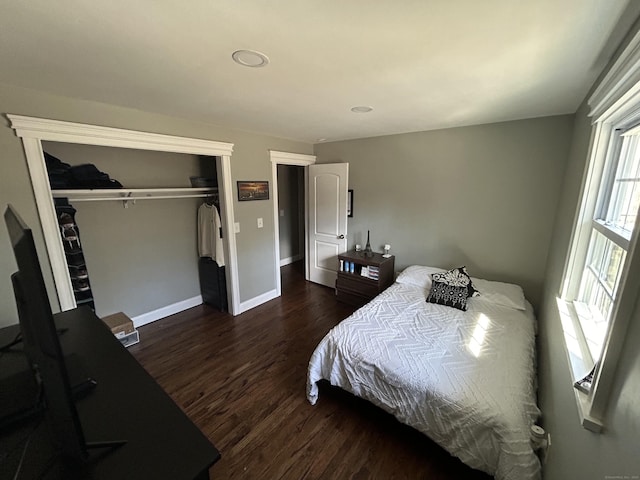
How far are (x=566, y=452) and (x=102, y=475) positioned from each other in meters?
1.65

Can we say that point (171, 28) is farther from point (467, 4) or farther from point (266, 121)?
point (266, 121)

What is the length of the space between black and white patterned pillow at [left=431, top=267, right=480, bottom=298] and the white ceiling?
156 centimetres

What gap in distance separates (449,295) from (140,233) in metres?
3.43

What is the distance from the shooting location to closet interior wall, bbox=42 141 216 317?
2.67 meters

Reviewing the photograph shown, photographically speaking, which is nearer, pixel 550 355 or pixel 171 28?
pixel 171 28

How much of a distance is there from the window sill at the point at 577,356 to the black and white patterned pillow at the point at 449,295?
76 cm

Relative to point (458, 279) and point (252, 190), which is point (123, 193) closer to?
point (252, 190)

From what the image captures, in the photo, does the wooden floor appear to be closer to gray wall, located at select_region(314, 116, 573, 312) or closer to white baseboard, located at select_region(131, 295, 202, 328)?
white baseboard, located at select_region(131, 295, 202, 328)

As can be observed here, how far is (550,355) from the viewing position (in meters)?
1.65

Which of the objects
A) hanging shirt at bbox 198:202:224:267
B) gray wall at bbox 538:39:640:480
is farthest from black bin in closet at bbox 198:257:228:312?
gray wall at bbox 538:39:640:480

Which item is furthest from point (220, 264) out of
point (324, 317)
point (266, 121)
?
point (266, 121)

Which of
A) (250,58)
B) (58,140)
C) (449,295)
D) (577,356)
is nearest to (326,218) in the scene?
(449,295)

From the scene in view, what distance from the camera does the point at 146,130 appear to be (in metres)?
2.32

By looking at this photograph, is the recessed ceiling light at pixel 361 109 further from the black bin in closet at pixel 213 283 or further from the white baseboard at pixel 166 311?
the white baseboard at pixel 166 311
